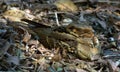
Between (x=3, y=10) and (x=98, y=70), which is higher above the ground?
(x=3, y=10)

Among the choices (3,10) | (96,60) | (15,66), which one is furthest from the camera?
(3,10)

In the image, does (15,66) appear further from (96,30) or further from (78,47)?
(96,30)

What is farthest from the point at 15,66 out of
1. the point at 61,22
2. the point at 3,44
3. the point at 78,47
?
the point at 61,22

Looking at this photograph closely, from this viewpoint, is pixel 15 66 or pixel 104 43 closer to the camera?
pixel 15 66

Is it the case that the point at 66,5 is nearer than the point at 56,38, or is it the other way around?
the point at 56,38

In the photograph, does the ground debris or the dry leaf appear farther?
the dry leaf

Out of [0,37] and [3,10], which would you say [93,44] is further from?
[3,10]

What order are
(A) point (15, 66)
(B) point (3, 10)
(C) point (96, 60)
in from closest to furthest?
(A) point (15, 66)
(C) point (96, 60)
(B) point (3, 10)

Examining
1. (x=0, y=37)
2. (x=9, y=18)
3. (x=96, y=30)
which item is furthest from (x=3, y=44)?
(x=96, y=30)

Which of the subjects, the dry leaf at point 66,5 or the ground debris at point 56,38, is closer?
the ground debris at point 56,38
